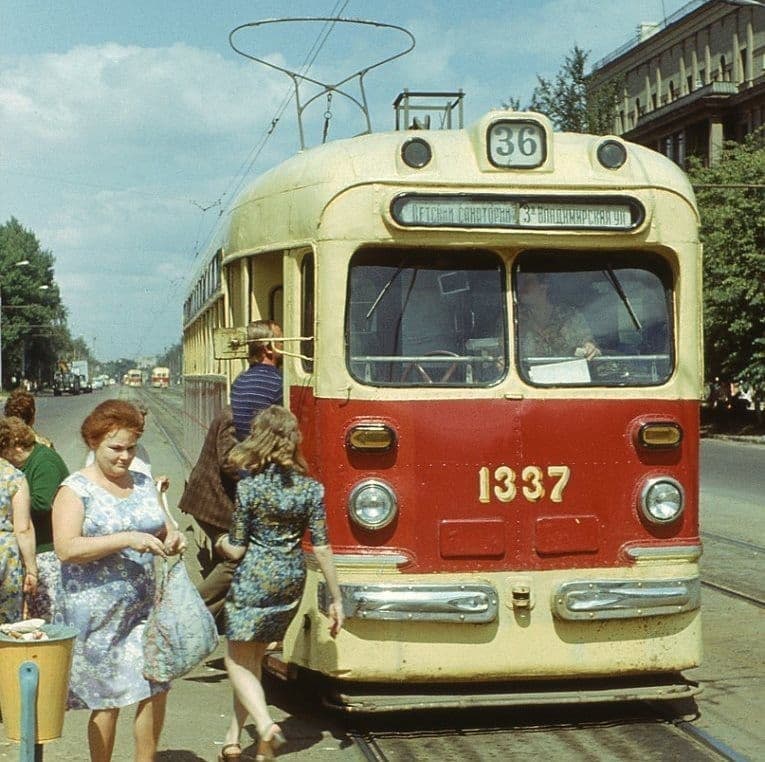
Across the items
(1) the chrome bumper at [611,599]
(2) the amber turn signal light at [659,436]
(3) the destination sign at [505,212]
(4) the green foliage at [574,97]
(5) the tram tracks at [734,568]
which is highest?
(4) the green foliage at [574,97]

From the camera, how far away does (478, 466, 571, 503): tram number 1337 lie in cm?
628

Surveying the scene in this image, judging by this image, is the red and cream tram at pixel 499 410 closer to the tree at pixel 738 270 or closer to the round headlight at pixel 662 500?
the round headlight at pixel 662 500

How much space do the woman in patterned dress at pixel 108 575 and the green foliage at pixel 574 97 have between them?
190 feet

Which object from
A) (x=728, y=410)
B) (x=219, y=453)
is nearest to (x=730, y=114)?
(x=728, y=410)

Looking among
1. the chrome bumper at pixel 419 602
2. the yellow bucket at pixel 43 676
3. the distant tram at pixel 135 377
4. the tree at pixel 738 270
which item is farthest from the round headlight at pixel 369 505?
the distant tram at pixel 135 377

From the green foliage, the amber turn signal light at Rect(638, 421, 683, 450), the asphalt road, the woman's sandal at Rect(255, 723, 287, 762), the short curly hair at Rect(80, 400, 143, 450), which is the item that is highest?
the green foliage

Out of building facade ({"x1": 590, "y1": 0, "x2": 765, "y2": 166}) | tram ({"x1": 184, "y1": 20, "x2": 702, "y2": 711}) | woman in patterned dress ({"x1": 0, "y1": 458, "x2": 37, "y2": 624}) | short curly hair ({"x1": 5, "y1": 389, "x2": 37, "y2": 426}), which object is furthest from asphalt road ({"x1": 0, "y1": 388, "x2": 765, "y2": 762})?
building facade ({"x1": 590, "y1": 0, "x2": 765, "y2": 166})

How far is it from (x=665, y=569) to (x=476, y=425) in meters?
1.07

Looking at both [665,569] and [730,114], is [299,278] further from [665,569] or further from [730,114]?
[730,114]

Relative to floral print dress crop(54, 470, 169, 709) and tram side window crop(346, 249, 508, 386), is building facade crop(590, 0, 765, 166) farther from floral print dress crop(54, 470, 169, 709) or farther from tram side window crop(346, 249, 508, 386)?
floral print dress crop(54, 470, 169, 709)

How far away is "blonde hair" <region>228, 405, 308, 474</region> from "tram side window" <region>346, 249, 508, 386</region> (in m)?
0.86

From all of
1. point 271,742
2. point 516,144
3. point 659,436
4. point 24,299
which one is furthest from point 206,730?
point 24,299

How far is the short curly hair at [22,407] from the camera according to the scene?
22.9 feet

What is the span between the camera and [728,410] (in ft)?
135
